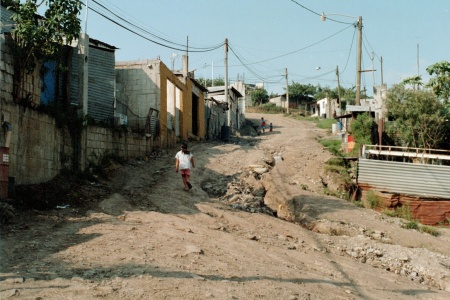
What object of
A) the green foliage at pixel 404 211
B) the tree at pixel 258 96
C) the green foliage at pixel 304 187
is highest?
the tree at pixel 258 96

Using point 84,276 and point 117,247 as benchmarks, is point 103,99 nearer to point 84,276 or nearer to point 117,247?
point 117,247

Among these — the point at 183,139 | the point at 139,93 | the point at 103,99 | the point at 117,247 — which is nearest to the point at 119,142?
the point at 103,99

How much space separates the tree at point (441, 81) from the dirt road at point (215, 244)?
8.97 m

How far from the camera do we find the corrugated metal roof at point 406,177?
18109 millimetres

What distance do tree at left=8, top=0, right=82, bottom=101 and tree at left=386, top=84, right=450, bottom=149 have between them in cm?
1560

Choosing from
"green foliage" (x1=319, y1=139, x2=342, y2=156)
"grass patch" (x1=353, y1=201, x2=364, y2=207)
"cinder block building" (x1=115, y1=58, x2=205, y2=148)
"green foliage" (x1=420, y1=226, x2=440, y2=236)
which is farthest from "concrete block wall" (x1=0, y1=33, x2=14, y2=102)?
"green foliage" (x1=319, y1=139, x2=342, y2=156)

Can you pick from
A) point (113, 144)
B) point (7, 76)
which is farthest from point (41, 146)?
point (113, 144)

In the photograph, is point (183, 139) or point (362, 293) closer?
point (362, 293)

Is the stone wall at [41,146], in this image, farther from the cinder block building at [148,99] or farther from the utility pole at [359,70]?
the utility pole at [359,70]

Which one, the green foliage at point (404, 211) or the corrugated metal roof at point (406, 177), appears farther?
the corrugated metal roof at point (406, 177)

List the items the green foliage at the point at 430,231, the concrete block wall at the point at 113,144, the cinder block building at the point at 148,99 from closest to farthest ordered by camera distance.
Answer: the concrete block wall at the point at 113,144 → the green foliage at the point at 430,231 → the cinder block building at the point at 148,99

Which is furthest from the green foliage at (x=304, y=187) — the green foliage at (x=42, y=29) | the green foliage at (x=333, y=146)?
the green foliage at (x=42, y=29)

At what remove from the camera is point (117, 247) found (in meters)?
8.01

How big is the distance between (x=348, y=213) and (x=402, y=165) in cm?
465
